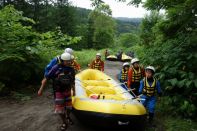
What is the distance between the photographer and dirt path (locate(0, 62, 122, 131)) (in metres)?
7.85

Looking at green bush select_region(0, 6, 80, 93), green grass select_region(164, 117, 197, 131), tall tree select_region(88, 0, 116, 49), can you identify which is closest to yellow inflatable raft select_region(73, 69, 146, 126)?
green grass select_region(164, 117, 197, 131)

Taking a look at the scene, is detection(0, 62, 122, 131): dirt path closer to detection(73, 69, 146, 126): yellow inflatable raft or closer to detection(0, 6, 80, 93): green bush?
detection(73, 69, 146, 126): yellow inflatable raft

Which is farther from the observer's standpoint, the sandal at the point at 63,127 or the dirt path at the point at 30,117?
the dirt path at the point at 30,117

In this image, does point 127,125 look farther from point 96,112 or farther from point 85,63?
point 85,63

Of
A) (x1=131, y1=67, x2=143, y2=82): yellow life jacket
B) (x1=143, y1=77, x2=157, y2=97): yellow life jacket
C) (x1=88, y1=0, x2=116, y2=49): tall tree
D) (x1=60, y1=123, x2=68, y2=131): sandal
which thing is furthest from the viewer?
(x1=88, y1=0, x2=116, y2=49): tall tree

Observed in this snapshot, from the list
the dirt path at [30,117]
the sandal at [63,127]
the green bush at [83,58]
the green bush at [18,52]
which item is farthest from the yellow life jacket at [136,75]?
the green bush at [83,58]

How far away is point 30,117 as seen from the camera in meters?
8.67

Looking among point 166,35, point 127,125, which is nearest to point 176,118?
point 127,125

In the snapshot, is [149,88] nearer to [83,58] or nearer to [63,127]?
[63,127]

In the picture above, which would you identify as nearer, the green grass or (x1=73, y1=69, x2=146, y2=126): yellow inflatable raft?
(x1=73, y1=69, x2=146, y2=126): yellow inflatable raft

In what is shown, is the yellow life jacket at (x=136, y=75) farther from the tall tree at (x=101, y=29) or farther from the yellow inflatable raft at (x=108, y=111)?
the tall tree at (x=101, y=29)

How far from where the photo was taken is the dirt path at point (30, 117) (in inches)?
309

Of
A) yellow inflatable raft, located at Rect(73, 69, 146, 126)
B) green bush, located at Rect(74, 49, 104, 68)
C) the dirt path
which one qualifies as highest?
yellow inflatable raft, located at Rect(73, 69, 146, 126)

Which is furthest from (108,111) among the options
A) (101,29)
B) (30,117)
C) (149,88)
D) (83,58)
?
(101,29)
